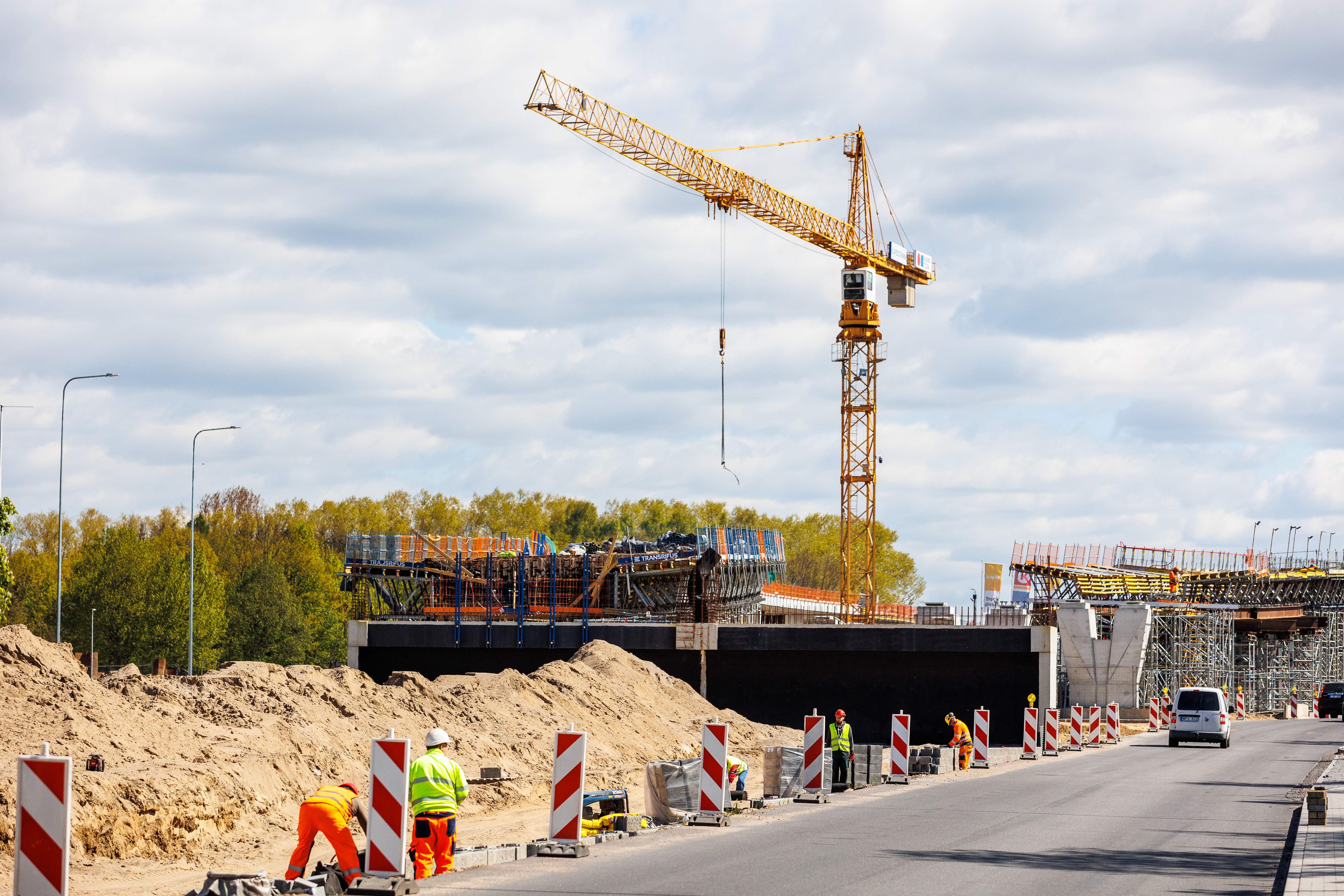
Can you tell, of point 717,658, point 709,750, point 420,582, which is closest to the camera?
point 709,750

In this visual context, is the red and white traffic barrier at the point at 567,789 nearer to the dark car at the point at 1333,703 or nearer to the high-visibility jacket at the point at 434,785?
the high-visibility jacket at the point at 434,785

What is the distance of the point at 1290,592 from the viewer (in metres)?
82.9

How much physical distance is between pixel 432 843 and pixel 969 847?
→ 20.4 feet

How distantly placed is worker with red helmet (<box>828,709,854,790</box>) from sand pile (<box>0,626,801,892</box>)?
260 inches

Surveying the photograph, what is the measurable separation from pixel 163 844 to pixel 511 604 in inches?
1636

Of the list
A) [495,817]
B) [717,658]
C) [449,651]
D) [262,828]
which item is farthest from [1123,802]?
[449,651]

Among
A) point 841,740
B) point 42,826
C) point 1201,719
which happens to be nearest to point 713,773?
point 841,740

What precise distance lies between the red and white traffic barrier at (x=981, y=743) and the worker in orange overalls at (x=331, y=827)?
1815 cm

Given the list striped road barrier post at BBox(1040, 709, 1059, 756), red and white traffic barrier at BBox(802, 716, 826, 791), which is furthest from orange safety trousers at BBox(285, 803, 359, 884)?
striped road barrier post at BBox(1040, 709, 1059, 756)

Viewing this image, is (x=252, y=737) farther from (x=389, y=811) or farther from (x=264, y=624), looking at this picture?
(x=264, y=624)

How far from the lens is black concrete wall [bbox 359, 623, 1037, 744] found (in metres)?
46.9

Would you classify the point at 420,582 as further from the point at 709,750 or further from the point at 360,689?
the point at 709,750

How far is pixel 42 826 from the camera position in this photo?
32.0ft

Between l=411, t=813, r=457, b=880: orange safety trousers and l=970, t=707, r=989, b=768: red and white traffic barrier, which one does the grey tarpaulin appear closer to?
l=411, t=813, r=457, b=880: orange safety trousers
